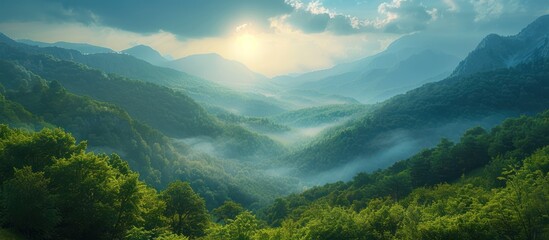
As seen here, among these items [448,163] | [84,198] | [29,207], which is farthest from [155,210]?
[448,163]

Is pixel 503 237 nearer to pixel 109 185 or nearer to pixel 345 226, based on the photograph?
pixel 345 226

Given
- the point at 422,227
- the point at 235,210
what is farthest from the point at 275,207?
the point at 422,227

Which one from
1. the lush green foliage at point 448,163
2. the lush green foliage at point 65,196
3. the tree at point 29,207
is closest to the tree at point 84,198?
the lush green foliage at point 65,196

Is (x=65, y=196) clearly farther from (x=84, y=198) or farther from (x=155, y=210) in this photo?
(x=155, y=210)

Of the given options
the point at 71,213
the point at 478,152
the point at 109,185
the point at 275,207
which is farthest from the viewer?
the point at 275,207

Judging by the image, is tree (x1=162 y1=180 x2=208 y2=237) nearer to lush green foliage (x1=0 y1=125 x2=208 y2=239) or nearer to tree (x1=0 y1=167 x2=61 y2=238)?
lush green foliage (x1=0 y1=125 x2=208 y2=239)
